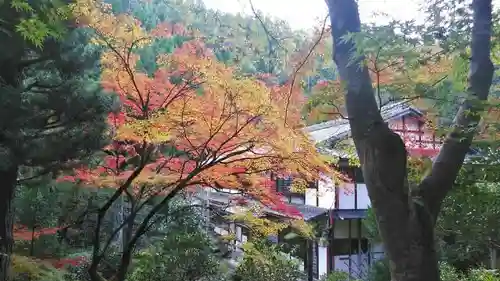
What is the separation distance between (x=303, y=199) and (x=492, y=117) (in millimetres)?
9792

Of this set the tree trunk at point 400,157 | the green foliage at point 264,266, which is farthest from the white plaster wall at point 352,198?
the tree trunk at point 400,157

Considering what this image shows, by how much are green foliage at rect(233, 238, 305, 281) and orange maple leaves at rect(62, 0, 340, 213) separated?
2.84 meters

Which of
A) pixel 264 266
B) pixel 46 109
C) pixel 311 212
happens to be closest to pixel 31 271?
pixel 46 109

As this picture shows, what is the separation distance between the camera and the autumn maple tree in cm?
519

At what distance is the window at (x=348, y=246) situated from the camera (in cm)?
1177

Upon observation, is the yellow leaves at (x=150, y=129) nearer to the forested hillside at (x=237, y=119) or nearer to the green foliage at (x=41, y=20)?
the forested hillside at (x=237, y=119)

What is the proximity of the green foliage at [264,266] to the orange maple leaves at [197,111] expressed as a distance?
2.84 metres

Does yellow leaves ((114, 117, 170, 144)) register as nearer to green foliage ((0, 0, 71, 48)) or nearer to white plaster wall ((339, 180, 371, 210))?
green foliage ((0, 0, 71, 48))

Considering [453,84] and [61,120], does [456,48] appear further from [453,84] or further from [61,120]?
[61,120]

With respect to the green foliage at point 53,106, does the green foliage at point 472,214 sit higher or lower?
lower

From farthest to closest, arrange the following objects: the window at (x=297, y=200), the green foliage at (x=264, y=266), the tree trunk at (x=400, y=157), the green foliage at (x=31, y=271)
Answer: the window at (x=297, y=200)
the green foliage at (x=264, y=266)
the green foliage at (x=31, y=271)
the tree trunk at (x=400, y=157)

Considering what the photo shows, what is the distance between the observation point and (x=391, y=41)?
2525 mm

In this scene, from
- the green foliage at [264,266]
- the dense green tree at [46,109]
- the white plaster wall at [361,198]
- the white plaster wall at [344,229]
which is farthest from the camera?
the white plaster wall at [344,229]

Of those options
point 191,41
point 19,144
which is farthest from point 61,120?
point 191,41
